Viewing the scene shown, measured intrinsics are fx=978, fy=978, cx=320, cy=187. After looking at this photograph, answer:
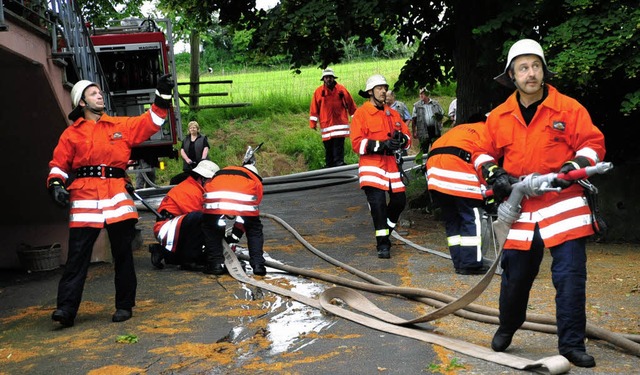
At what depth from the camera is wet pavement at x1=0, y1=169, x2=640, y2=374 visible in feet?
20.0

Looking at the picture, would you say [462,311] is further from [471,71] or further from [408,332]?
[471,71]

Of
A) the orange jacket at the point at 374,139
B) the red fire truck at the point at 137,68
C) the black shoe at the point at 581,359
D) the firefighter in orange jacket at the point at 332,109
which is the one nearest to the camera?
the black shoe at the point at 581,359

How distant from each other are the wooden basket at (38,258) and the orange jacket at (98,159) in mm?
3426

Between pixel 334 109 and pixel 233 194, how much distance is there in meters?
8.44

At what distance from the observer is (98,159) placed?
7.99 m

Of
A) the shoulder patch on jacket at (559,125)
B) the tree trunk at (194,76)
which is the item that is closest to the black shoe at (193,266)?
the shoulder patch on jacket at (559,125)

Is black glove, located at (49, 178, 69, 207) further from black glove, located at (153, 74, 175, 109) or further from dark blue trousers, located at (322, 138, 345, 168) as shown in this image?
dark blue trousers, located at (322, 138, 345, 168)

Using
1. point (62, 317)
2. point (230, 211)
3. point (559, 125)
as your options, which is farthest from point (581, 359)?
point (230, 211)

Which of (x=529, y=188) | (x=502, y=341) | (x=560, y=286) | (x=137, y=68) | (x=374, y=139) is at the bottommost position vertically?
(x=502, y=341)

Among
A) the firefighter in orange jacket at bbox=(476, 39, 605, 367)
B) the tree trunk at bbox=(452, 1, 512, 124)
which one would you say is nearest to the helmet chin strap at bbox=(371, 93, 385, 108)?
the tree trunk at bbox=(452, 1, 512, 124)

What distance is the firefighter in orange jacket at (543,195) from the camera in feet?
18.4

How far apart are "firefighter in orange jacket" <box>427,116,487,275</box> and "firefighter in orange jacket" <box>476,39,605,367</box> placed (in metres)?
3.27

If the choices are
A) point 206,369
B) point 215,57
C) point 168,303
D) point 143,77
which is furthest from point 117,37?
point 215,57

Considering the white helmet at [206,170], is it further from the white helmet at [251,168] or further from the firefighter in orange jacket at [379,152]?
the firefighter in orange jacket at [379,152]
